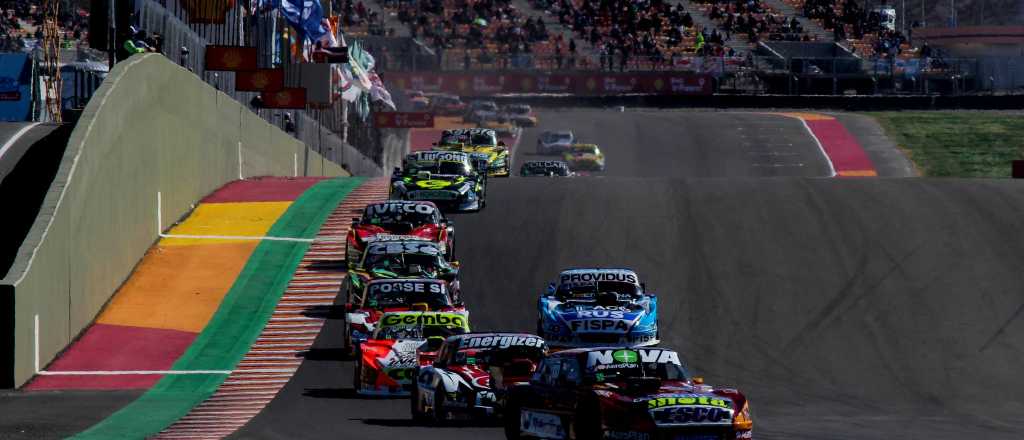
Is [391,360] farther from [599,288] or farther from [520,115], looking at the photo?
[520,115]

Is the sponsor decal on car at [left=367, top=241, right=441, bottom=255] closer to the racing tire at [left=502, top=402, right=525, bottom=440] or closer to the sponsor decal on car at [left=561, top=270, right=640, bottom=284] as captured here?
the sponsor decal on car at [left=561, top=270, right=640, bottom=284]

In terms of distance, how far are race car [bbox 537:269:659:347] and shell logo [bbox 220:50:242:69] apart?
1811 cm

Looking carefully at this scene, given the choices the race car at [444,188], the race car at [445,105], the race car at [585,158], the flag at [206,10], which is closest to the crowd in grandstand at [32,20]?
the flag at [206,10]

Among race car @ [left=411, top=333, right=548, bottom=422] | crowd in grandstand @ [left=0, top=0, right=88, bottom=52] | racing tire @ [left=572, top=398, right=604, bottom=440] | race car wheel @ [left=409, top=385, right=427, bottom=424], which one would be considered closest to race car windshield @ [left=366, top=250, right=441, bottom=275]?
race car @ [left=411, top=333, right=548, bottom=422]

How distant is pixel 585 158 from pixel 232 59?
33861mm

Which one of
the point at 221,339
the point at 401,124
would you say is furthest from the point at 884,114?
the point at 221,339

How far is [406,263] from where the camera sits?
30.0 m

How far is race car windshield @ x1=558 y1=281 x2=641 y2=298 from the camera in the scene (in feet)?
91.8

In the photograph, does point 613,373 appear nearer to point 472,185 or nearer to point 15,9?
point 472,185

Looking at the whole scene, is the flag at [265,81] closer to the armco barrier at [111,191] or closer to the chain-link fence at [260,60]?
the armco barrier at [111,191]

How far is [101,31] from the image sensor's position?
3734 centimetres

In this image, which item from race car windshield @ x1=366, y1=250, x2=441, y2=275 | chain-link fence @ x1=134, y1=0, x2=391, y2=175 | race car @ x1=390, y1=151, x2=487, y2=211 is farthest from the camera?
chain-link fence @ x1=134, y1=0, x2=391, y2=175

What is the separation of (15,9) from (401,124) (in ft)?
52.0

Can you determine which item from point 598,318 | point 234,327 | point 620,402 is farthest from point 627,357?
point 234,327
